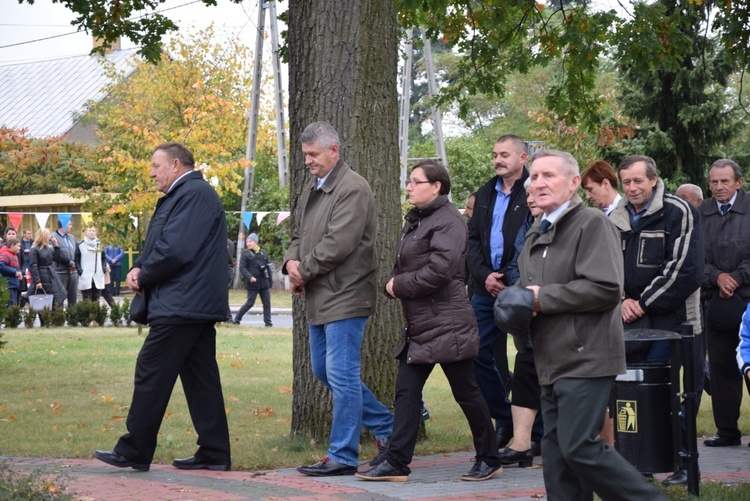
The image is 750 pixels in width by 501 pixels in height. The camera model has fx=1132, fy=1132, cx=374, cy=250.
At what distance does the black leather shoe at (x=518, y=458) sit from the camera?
7.59m

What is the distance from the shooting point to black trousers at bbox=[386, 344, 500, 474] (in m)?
7.05

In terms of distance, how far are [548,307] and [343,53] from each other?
147 inches

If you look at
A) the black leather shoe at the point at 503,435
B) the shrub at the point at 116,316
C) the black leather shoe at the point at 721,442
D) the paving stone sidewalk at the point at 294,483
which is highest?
the shrub at the point at 116,316

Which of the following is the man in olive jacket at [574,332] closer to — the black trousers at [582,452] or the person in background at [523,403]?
the black trousers at [582,452]

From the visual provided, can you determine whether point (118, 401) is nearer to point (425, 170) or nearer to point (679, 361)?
point (425, 170)

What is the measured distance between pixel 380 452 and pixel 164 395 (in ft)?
4.77

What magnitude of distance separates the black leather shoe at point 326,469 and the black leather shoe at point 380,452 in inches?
5.8

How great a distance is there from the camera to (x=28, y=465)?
7496mm

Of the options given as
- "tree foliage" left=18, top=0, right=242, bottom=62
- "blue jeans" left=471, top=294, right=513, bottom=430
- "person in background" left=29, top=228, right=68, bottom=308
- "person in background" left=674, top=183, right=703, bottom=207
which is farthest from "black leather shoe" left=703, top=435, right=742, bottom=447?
"person in background" left=29, top=228, right=68, bottom=308

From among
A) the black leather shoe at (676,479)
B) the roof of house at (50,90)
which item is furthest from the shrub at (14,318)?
the roof of house at (50,90)

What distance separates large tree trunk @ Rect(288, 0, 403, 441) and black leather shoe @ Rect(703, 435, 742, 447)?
247 cm

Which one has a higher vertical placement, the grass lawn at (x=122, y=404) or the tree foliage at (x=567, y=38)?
the tree foliage at (x=567, y=38)

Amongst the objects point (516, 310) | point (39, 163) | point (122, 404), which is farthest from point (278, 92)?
point (516, 310)

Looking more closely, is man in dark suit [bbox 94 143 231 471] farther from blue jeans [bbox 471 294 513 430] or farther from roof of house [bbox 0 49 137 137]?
roof of house [bbox 0 49 137 137]
